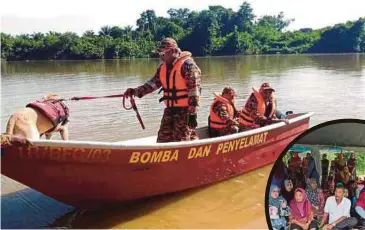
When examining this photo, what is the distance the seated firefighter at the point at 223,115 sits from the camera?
5695 millimetres

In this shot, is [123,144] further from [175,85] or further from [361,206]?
[361,206]

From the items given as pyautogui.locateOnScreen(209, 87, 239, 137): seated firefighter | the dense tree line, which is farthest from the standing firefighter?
the dense tree line

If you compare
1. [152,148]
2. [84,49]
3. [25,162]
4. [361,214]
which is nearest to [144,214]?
[152,148]

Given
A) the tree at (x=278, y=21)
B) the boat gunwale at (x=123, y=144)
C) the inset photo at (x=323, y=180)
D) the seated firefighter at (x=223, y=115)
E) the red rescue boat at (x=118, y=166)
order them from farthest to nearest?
1. the tree at (x=278, y=21)
2. the seated firefighter at (x=223, y=115)
3. the red rescue boat at (x=118, y=166)
4. the boat gunwale at (x=123, y=144)
5. the inset photo at (x=323, y=180)

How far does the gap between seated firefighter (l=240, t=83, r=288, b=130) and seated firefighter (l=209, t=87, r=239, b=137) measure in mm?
226

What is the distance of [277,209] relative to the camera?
134 centimetres

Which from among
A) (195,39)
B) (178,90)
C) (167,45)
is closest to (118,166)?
(178,90)

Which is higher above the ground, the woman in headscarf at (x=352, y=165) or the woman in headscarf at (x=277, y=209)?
the woman in headscarf at (x=352, y=165)

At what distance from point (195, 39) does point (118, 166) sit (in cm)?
6069

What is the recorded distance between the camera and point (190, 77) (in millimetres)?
4645

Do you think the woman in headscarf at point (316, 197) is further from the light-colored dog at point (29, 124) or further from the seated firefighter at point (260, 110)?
the seated firefighter at point (260, 110)

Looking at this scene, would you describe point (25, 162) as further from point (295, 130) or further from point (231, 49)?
point (231, 49)

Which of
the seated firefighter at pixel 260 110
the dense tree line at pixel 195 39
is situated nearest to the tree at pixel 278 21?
the dense tree line at pixel 195 39

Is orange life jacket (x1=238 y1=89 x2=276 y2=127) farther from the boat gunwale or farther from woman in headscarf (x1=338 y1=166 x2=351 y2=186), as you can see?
woman in headscarf (x1=338 y1=166 x2=351 y2=186)
